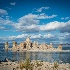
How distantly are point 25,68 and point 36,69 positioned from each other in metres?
3.84

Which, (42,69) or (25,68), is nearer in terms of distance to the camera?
(25,68)

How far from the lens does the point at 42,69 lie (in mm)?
36281

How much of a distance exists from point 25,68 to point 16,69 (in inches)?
146

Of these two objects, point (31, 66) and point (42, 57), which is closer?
point (31, 66)

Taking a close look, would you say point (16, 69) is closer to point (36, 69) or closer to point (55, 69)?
point (36, 69)

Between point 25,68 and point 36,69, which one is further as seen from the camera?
point 36,69

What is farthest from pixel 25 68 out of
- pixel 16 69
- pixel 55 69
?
pixel 55 69

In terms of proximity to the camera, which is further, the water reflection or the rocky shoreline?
the water reflection

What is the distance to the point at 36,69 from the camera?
3569 cm

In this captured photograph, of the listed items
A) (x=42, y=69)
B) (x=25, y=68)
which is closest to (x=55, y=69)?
(x=42, y=69)

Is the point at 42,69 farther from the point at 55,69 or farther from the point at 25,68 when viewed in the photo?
the point at 25,68

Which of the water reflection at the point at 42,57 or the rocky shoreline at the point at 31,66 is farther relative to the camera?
the water reflection at the point at 42,57

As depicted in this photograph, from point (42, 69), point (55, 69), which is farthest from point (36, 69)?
point (55, 69)

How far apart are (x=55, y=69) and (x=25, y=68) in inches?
262
